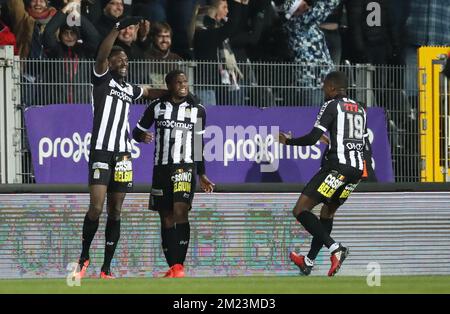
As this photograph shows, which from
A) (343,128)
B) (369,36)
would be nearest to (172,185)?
(343,128)

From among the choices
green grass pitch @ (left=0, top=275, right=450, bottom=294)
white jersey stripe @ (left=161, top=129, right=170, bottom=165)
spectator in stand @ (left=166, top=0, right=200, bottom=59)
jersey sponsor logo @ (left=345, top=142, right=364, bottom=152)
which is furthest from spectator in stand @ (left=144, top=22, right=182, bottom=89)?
green grass pitch @ (left=0, top=275, right=450, bottom=294)

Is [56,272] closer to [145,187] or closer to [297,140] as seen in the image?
[145,187]

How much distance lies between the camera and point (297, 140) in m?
15.7

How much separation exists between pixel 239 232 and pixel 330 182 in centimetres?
241

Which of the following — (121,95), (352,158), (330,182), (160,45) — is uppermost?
(160,45)

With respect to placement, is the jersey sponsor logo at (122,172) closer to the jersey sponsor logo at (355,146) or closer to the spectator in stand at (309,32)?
the jersey sponsor logo at (355,146)

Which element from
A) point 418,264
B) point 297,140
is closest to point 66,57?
point 297,140

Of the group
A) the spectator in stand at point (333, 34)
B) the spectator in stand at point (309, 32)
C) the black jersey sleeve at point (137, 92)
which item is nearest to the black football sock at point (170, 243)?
the black jersey sleeve at point (137, 92)

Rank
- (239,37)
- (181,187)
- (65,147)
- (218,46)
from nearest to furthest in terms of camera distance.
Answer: (181,187) < (65,147) < (218,46) < (239,37)

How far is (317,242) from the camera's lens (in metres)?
16.1

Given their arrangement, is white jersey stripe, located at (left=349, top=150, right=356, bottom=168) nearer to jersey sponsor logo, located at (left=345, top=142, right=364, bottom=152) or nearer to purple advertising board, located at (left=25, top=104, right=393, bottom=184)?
jersey sponsor logo, located at (left=345, top=142, right=364, bottom=152)

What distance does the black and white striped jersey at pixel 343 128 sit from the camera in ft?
52.2

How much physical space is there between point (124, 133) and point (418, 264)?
15.1ft

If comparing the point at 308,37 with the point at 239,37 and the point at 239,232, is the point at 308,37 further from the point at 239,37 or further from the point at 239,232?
the point at 239,232
